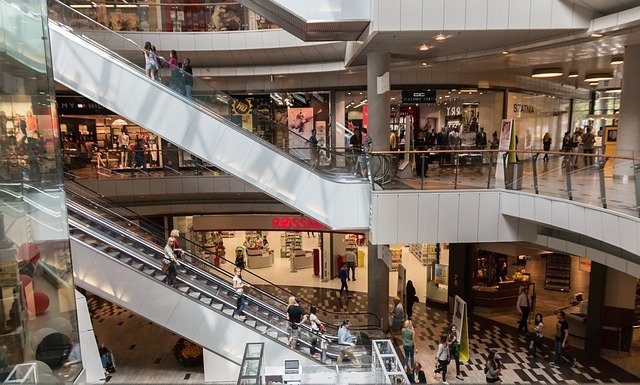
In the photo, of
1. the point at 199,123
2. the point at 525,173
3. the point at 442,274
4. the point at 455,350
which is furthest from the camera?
the point at 442,274

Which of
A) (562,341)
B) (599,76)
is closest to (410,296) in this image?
(562,341)

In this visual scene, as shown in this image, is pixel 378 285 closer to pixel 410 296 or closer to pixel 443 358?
pixel 410 296

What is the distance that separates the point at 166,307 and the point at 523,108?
17.5 metres

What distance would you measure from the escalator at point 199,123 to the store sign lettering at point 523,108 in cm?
1300

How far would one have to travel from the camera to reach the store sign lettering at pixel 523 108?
1942cm

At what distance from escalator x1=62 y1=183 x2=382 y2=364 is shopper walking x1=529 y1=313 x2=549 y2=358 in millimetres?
4638

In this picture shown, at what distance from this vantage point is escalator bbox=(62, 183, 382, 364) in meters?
9.41

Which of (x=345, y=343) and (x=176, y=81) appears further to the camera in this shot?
(x=345, y=343)

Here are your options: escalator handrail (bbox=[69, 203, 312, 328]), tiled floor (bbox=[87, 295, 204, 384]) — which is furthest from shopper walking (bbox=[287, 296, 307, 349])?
tiled floor (bbox=[87, 295, 204, 384])

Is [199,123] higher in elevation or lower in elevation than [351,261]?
higher

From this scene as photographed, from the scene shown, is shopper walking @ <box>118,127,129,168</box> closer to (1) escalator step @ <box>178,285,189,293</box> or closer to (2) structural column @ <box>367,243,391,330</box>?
(1) escalator step @ <box>178,285,189,293</box>

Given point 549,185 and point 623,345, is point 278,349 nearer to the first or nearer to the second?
point 549,185

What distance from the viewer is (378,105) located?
1091cm

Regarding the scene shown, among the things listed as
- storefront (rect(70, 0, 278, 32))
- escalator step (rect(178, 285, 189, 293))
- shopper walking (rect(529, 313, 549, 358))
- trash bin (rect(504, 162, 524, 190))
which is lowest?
shopper walking (rect(529, 313, 549, 358))
